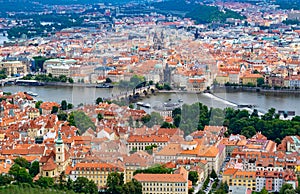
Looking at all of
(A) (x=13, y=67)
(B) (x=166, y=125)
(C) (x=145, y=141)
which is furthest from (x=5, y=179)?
(A) (x=13, y=67)

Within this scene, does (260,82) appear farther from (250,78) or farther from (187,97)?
(187,97)

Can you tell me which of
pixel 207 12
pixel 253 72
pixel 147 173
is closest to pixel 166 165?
pixel 147 173

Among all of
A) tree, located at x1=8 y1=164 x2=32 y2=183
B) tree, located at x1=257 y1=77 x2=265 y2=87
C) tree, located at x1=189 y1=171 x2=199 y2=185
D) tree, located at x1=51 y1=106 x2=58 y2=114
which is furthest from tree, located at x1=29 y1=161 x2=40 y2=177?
tree, located at x1=257 y1=77 x2=265 y2=87

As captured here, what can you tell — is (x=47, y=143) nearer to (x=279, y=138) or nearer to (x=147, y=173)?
(x=147, y=173)

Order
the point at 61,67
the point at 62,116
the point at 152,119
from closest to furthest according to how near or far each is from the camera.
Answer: the point at 152,119
the point at 62,116
the point at 61,67

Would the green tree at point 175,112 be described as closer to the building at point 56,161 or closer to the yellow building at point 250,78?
the building at point 56,161

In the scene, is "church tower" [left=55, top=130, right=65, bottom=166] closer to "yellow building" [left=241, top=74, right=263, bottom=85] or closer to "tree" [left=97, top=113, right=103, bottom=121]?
"tree" [left=97, top=113, right=103, bottom=121]
